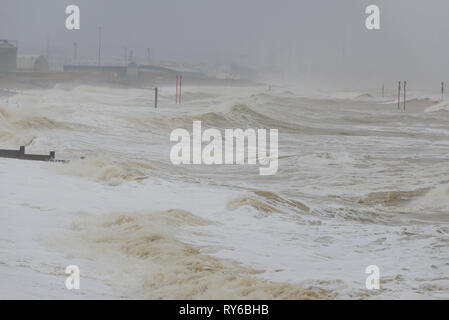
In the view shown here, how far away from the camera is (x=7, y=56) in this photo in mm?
86750

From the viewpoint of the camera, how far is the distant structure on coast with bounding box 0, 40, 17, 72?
282ft

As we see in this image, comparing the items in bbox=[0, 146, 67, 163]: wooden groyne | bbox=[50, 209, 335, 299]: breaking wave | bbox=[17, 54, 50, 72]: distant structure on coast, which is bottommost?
bbox=[50, 209, 335, 299]: breaking wave

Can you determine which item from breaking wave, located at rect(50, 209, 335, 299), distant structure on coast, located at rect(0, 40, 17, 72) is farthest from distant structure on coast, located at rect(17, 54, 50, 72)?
breaking wave, located at rect(50, 209, 335, 299)

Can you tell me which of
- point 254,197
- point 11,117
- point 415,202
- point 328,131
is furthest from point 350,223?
point 328,131

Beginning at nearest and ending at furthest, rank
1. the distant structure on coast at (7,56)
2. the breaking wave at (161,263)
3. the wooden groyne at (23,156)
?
the breaking wave at (161,263), the wooden groyne at (23,156), the distant structure on coast at (7,56)

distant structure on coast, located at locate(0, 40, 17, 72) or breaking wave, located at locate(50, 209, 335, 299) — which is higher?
distant structure on coast, located at locate(0, 40, 17, 72)

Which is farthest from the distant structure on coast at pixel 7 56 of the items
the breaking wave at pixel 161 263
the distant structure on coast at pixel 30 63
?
the breaking wave at pixel 161 263

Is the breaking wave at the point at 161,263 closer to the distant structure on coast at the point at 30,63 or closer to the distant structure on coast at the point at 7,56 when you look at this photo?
the distant structure on coast at the point at 7,56

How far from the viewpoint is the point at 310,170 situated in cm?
2072

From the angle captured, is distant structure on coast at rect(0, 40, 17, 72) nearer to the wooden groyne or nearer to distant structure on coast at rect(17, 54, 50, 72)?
distant structure on coast at rect(17, 54, 50, 72)

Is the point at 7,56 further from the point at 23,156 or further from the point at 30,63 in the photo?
the point at 23,156

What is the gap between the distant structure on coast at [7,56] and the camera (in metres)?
85.9

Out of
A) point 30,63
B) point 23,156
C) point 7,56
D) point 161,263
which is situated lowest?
point 161,263

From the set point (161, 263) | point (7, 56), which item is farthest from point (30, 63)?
point (161, 263)
